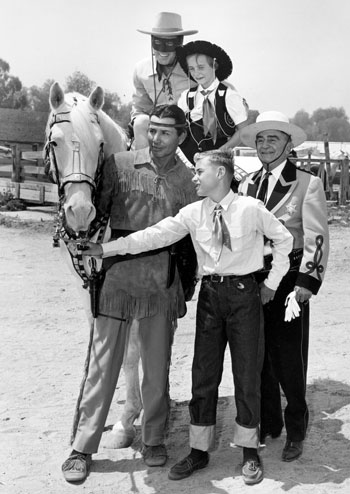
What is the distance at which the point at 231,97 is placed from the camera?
383 cm

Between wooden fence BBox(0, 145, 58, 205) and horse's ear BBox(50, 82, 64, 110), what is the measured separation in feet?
43.3

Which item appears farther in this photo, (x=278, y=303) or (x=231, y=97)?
(x=231, y=97)

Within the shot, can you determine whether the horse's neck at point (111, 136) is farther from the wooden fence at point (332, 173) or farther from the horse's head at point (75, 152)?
the wooden fence at point (332, 173)

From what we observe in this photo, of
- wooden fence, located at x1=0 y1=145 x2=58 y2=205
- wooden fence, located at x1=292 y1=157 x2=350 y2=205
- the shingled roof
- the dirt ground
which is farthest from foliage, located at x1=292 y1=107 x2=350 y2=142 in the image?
the dirt ground

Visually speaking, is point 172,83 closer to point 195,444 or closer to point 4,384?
point 195,444

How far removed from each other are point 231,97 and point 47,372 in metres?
2.76

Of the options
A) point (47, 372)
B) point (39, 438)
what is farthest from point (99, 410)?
point (47, 372)

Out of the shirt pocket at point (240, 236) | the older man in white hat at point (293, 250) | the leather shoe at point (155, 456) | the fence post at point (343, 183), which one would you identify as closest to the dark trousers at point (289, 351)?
the older man in white hat at point (293, 250)

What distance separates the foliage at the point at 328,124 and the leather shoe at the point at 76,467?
61.3 m

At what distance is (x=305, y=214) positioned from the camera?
10.9 ft

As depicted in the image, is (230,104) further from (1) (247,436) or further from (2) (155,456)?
(2) (155,456)

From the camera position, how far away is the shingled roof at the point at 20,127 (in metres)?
33.2

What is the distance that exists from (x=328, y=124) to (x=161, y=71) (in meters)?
82.7

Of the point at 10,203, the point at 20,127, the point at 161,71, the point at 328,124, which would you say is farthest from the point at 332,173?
the point at 328,124
